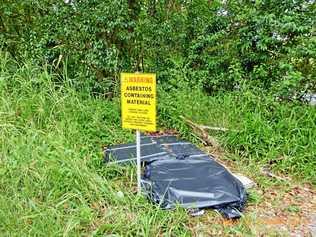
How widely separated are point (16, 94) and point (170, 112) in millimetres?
1414

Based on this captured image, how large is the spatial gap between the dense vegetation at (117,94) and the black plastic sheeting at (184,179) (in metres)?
0.11

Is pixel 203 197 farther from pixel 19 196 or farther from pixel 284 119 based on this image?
pixel 284 119

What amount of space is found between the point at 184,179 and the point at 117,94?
183 centimetres

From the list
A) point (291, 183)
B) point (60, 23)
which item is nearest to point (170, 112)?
point (291, 183)

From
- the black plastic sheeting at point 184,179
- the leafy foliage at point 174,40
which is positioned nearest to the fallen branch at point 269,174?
the black plastic sheeting at point 184,179

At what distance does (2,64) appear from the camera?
344 cm

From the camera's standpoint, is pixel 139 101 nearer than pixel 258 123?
Yes

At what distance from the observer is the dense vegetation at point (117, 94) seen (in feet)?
6.93

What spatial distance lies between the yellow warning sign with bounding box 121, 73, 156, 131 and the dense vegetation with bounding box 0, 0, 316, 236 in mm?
439

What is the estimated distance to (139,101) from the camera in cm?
215

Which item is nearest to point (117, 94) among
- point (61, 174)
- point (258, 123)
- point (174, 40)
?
point (174, 40)

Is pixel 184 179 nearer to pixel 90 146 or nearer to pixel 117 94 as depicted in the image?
pixel 90 146

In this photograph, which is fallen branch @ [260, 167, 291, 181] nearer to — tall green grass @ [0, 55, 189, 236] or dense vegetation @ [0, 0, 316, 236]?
dense vegetation @ [0, 0, 316, 236]

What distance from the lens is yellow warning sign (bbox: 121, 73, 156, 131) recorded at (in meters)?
2.12
